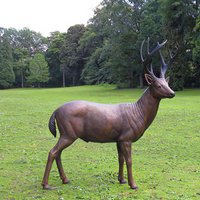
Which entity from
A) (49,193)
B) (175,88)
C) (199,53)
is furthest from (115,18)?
(49,193)

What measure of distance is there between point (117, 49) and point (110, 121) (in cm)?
4014

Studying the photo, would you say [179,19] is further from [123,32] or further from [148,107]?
[148,107]

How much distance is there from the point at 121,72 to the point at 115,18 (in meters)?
7.58

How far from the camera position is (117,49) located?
4631 centimetres

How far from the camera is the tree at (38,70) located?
251ft

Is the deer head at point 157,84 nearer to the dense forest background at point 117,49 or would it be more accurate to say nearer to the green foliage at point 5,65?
the dense forest background at point 117,49

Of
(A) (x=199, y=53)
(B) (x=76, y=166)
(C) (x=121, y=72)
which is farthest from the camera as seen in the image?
(C) (x=121, y=72)

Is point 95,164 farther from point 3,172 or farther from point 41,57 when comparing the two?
point 41,57

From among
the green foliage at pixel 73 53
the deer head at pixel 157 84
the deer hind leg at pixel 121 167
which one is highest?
the green foliage at pixel 73 53

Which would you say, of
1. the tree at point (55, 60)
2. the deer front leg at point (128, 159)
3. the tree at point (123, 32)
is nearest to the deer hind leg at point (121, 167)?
the deer front leg at point (128, 159)

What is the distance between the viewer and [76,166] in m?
8.75

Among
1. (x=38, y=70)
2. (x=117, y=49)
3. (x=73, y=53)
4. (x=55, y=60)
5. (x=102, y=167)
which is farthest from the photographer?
(x=55, y=60)

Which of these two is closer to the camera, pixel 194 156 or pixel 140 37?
pixel 194 156

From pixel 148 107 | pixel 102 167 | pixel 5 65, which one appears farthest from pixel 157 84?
pixel 5 65
